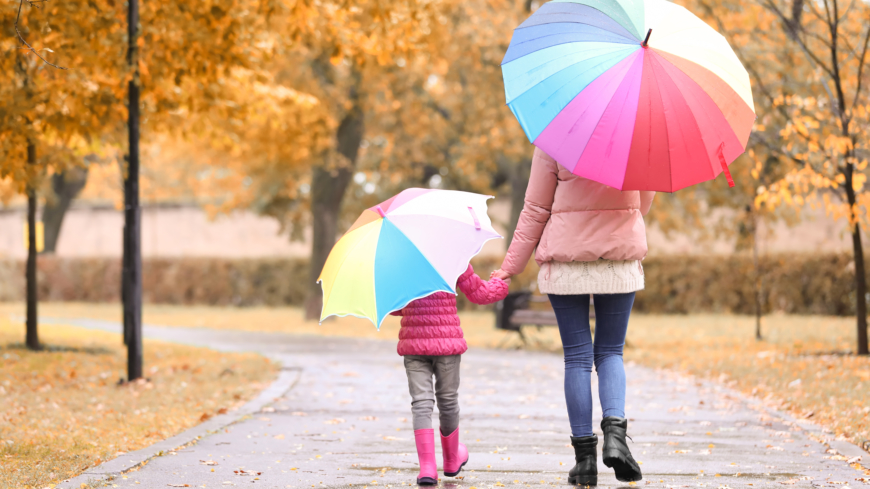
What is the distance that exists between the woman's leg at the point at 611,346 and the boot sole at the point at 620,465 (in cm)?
25

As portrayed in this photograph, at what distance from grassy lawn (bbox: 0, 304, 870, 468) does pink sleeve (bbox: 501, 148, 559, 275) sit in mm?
2816

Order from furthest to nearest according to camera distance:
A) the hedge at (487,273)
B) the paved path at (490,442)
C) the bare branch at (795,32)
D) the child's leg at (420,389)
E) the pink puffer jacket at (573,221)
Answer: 1. the hedge at (487,273)
2. the bare branch at (795,32)
3. the paved path at (490,442)
4. the child's leg at (420,389)
5. the pink puffer jacket at (573,221)

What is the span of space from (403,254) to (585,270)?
882mm

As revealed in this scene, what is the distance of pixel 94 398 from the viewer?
26.3ft

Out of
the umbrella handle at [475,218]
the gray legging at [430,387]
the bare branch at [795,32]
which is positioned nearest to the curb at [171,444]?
the gray legging at [430,387]

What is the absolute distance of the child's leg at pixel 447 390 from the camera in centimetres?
462

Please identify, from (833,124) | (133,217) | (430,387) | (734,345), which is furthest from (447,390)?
(734,345)

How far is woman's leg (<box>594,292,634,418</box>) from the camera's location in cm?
444

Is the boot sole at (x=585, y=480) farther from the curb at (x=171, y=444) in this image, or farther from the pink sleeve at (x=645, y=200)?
the curb at (x=171, y=444)

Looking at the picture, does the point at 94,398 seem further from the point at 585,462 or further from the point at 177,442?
the point at 585,462

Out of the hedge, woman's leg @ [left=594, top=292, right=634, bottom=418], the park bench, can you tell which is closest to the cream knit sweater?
woman's leg @ [left=594, top=292, right=634, bottom=418]

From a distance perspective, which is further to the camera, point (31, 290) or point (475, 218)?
point (31, 290)

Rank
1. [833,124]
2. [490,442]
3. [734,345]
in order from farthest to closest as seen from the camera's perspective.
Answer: [734,345] < [833,124] < [490,442]

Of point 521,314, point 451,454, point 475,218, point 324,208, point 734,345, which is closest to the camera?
point 475,218
